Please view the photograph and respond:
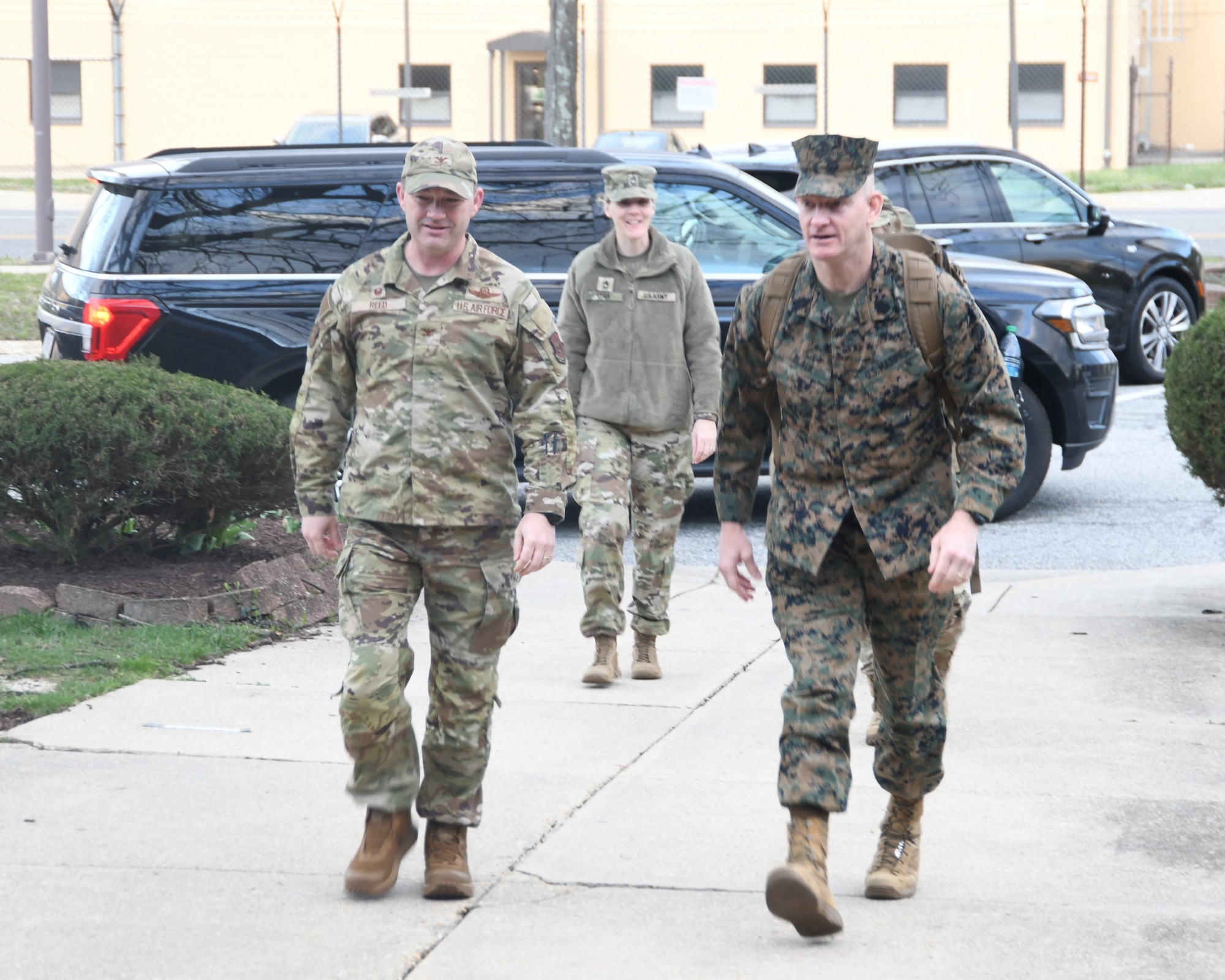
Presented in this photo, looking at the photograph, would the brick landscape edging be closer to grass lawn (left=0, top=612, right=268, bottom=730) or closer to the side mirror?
grass lawn (left=0, top=612, right=268, bottom=730)

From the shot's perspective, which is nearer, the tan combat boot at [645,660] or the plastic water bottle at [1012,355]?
the tan combat boot at [645,660]

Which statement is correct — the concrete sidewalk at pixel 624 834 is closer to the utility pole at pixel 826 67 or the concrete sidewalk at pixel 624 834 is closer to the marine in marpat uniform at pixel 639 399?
the marine in marpat uniform at pixel 639 399

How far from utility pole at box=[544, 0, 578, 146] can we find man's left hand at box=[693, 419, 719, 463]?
1096cm

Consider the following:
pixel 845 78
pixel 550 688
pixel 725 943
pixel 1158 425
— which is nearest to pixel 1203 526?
pixel 1158 425

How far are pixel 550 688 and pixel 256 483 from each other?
170cm

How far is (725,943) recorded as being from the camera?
3775 mm

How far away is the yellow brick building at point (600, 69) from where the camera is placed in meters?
36.0

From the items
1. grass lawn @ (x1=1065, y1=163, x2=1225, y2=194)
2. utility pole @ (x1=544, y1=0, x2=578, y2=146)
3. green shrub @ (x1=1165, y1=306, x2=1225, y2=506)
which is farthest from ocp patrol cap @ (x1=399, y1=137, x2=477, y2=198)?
grass lawn @ (x1=1065, y1=163, x2=1225, y2=194)

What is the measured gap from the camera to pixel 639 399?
6.39 metres

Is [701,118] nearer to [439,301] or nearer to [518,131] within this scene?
[518,131]

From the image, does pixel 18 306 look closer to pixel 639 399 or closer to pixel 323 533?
pixel 639 399

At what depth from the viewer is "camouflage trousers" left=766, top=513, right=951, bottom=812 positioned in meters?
3.78

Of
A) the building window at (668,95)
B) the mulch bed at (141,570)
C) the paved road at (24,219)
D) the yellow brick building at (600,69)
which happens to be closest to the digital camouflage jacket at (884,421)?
the mulch bed at (141,570)

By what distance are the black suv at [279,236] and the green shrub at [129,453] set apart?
129 centimetres
